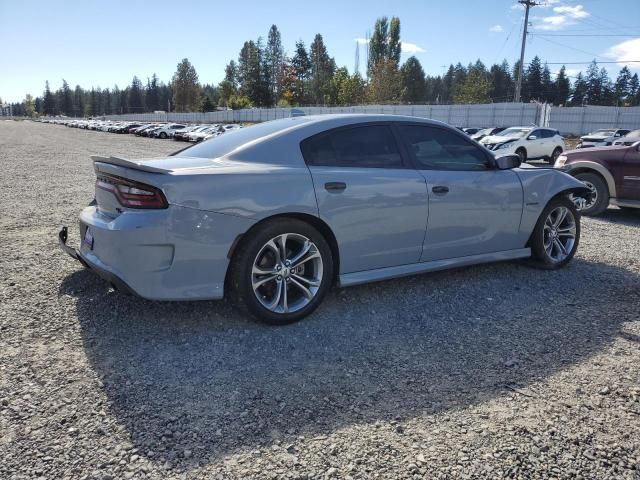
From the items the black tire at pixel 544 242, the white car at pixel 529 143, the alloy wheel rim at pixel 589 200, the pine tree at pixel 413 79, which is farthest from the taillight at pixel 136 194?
the pine tree at pixel 413 79

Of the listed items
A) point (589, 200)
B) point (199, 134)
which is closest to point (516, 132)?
point (589, 200)

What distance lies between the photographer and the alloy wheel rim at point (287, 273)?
3582 millimetres

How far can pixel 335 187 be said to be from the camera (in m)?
3.74

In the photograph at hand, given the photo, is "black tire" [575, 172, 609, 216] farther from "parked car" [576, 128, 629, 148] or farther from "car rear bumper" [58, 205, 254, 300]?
"parked car" [576, 128, 629, 148]

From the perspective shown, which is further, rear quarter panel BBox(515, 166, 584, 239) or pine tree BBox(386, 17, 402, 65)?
pine tree BBox(386, 17, 402, 65)

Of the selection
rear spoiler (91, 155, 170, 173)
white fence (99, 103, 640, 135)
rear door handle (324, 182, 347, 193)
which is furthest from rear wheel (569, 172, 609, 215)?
white fence (99, 103, 640, 135)

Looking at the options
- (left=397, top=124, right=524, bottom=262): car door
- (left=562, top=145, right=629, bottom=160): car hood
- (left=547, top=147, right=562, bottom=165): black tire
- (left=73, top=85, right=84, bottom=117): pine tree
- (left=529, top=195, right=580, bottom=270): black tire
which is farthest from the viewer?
(left=73, top=85, right=84, bottom=117): pine tree

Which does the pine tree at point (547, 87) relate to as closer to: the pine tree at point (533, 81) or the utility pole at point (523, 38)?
the pine tree at point (533, 81)

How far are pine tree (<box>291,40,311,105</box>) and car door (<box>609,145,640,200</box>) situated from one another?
100738mm

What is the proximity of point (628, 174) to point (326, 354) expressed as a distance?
7043 millimetres

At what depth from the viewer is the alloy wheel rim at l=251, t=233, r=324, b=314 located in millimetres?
3582

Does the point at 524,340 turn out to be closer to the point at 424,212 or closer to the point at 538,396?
the point at 538,396

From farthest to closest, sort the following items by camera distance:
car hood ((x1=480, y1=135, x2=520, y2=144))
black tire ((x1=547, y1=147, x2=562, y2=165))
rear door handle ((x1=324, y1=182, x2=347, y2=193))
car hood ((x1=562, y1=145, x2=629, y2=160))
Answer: black tire ((x1=547, y1=147, x2=562, y2=165)) → car hood ((x1=480, y1=135, x2=520, y2=144)) → car hood ((x1=562, y1=145, x2=629, y2=160)) → rear door handle ((x1=324, y1=182, x2=347, y2=193))

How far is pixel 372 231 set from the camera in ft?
12.9
